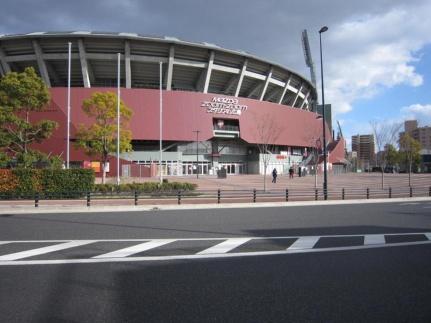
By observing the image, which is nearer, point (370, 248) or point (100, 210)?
point (370, 248)

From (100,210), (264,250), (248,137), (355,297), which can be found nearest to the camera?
(355,297)

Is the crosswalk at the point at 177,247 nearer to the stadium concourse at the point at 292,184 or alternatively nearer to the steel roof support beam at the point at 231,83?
the stadium concourse at the point at 292,184

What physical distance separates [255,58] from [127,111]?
3193 cm

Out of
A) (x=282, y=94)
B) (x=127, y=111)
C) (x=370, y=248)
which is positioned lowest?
(x=370, y=248)

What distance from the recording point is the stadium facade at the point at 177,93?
54594mm

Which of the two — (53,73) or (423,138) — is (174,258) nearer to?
(53,73)

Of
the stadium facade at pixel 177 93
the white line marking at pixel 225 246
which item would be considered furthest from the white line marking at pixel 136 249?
the stadium facade at pixel 177 93

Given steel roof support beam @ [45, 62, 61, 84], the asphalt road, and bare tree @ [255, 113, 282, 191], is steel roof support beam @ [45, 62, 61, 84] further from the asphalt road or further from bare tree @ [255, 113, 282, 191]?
the asphalt road

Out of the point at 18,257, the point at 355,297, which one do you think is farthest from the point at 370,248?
the point at 18,257

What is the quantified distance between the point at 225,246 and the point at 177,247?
3.54ft

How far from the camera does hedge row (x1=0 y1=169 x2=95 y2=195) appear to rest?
23.1 metres

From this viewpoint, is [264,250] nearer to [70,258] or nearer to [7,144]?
[70,258]

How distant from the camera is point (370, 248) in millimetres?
8844

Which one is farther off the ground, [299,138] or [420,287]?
[299,138]
